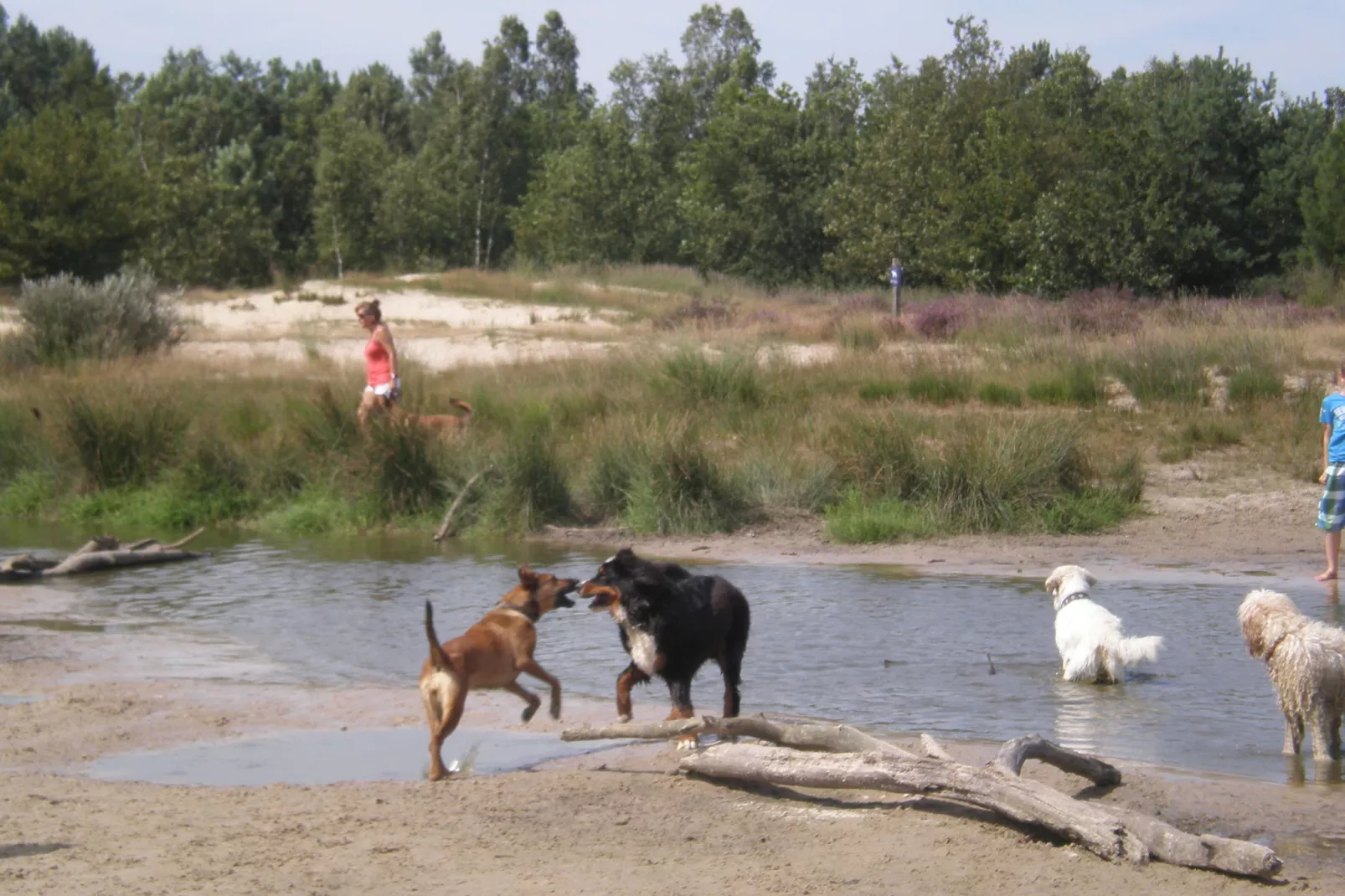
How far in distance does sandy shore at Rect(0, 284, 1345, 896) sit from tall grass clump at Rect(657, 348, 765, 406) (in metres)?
9.24

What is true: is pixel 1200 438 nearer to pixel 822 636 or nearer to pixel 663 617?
pixel 822 636

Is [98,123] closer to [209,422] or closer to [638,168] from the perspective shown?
[638,168]

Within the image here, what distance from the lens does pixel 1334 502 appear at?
38.5 ft

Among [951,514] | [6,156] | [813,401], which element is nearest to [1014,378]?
[813,401]

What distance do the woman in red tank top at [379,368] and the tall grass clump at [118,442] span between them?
8.42 feet

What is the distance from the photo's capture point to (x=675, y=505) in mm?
14258

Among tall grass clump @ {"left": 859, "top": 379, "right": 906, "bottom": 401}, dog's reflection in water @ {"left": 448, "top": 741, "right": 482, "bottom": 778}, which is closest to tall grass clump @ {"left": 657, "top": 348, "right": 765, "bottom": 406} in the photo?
tall grass clump @ {"left": 859, "top": 379, "right": 906, "bottom": 401}

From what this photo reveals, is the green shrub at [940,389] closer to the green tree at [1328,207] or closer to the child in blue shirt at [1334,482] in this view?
the child in blue shirt at [1334,482]

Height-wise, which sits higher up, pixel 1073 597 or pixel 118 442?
pixel 118 442

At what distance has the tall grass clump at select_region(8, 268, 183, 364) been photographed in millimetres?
23375

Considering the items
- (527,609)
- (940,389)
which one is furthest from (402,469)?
(527,609)

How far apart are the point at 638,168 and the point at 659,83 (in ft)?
64.3

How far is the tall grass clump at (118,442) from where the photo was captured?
16.6 m

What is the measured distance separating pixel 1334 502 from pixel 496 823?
855 cm
